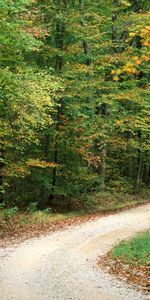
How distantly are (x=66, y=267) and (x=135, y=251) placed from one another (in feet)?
9.34

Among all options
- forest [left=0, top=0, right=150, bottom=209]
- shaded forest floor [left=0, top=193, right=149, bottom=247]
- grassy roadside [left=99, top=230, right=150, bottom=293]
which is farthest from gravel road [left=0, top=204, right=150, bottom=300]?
forest [left=0, top=0, right=150, bottom=209]

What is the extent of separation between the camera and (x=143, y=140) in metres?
30.8

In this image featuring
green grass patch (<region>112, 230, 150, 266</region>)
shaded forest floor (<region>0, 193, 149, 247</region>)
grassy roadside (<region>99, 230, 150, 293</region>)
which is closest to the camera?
grassy roadside (<region>99, 230, 150, 293</region>)

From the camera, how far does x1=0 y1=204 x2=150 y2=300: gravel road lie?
388 inches

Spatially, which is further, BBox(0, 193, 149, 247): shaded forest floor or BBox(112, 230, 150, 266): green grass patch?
BBox(0, 193, 149, 247): shaded forest floor

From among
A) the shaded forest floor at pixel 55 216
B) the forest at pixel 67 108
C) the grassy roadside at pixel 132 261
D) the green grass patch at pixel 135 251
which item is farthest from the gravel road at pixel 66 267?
the forest at pixel 67 108

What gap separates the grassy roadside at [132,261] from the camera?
11189 mm

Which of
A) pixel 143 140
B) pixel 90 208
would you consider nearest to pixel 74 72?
pixel 90 208

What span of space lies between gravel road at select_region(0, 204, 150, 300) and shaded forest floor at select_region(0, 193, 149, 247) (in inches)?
36.4

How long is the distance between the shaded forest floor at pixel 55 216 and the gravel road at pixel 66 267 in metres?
0.92

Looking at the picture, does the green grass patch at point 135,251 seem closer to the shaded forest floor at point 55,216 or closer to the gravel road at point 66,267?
the gravel road at point 66,267

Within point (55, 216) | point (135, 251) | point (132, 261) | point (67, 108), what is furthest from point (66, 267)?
point (67, 108)

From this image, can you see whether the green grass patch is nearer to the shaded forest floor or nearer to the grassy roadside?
the grassy roadside

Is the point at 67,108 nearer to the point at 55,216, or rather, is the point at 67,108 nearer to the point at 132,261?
the point at 55,216
